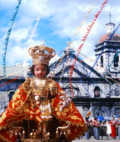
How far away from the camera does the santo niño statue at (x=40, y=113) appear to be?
759cm

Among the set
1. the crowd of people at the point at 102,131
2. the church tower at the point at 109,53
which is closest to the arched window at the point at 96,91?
the church tower at the point at 109,53

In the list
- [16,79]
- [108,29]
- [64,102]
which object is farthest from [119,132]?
[108,29]

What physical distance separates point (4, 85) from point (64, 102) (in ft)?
145

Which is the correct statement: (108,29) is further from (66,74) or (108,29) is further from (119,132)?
(119,132)

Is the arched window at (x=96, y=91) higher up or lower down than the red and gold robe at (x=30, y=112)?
higher up

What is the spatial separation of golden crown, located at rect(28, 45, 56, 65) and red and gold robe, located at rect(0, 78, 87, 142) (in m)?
0.35

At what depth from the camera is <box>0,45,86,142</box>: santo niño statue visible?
7586 millimetres

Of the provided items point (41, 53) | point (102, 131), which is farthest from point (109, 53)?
point (41, 53)

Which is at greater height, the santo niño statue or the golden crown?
the golden crown

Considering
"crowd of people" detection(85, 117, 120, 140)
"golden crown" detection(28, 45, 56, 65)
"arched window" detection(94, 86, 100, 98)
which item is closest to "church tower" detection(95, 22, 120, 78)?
"arched window" detection(94, 86, 100, 98)

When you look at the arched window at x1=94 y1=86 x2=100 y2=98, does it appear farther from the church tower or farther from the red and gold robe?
the red and gold robe

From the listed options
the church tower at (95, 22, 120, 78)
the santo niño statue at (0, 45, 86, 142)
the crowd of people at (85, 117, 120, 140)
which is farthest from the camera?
the church tower at (95, 22, 120, 78)

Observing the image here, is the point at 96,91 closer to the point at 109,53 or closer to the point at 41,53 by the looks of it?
the point at 109,53

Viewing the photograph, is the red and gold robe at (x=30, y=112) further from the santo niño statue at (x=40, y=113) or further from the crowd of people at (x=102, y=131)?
the crowd of people at (x=102, y=131)
